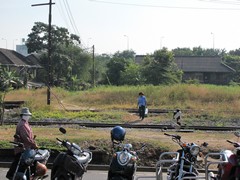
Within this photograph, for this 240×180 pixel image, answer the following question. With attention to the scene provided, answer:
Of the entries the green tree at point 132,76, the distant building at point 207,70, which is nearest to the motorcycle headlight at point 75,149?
the green tree at point 132,76

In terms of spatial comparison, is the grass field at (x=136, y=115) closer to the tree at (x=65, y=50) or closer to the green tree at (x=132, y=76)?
the green tree at (x=132, y=76)

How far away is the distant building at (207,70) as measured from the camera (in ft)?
242

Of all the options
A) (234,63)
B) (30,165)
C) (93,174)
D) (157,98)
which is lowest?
(93,174)

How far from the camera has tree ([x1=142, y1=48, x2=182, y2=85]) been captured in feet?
193

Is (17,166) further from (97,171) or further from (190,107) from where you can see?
(190,107)

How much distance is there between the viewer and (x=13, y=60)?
66312 mm

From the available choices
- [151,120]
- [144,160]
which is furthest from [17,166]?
[151,120]

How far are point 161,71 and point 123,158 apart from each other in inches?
2074

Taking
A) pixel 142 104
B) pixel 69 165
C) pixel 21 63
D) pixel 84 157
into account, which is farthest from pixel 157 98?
pixel 21 63

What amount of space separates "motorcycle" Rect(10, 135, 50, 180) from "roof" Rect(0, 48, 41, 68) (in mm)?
56128

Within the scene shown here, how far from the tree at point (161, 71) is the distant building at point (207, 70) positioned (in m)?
13.8

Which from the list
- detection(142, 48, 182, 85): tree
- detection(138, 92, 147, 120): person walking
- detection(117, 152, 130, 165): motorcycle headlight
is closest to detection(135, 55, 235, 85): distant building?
detection(142, 48, 182, 85): tree

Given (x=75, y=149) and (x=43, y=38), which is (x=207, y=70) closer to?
(x=43, y=38)

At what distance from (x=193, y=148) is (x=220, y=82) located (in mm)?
69946
